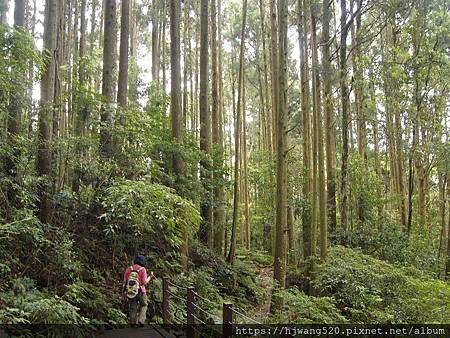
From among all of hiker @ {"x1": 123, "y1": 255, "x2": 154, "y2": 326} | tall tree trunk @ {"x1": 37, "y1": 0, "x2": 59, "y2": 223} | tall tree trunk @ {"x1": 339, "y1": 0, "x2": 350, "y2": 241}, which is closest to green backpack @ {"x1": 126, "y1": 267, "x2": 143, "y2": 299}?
hiker @ {"x1": 123, "y1": 255, "x2": 154, "y2": 326}

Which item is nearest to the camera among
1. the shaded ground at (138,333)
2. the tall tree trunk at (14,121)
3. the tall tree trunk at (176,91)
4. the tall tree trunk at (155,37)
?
the shaded ground at (138,333)

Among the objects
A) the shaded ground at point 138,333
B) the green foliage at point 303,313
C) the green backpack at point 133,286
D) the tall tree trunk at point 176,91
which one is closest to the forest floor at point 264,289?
the green foliage at point 303,313

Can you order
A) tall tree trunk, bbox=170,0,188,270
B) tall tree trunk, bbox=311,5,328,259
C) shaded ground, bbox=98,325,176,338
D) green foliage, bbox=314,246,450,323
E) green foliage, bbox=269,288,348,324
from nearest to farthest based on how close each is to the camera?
1. shaded ground, bbox=98,325,176,338
2. green foliage, bbox=269,288,348,324
3. green foliage, bbox=314,246,450,323
4. tall tree trunk, bbox=170,0,188,270
5. tall tree trunk, bbox=311,5,328,259

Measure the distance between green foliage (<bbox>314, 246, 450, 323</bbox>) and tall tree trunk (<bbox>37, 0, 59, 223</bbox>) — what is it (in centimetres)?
617

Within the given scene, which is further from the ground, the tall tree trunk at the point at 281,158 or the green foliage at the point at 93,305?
the tall tree trunk at the point at 281,158

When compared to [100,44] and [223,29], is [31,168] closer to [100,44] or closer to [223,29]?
[100,44]

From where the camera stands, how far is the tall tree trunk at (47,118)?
7809mm

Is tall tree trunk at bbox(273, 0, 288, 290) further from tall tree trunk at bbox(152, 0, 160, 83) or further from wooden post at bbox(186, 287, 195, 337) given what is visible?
tall tree trunk at bbox(152, 0, 160, 83)

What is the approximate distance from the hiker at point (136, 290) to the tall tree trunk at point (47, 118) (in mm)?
2250

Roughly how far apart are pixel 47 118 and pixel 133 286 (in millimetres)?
3791

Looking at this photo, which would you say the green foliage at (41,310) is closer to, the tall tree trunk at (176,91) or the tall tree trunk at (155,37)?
the tall tree trunk at (176,91)

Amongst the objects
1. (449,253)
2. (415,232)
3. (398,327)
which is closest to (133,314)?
(398,327)

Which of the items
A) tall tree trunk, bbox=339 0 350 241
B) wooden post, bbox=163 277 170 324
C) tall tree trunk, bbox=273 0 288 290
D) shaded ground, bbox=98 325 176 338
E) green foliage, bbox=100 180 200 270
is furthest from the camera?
tall tree trunk, bbox=339 0 350 241

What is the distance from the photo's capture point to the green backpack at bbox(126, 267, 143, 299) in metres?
6.63
